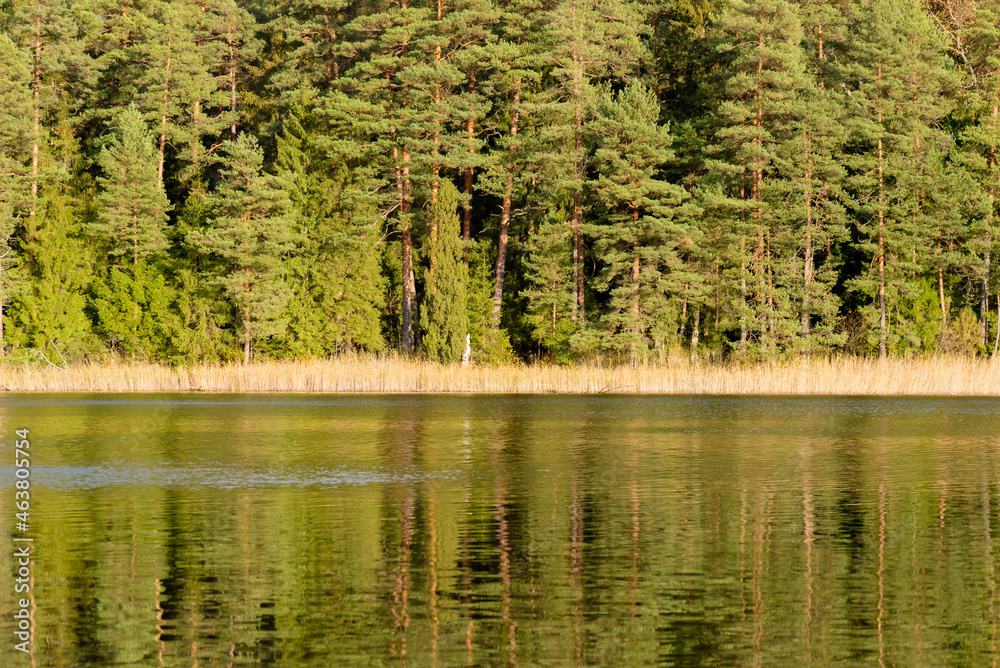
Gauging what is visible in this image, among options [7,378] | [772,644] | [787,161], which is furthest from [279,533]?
[787,161]

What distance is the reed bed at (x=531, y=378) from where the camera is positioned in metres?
38.9

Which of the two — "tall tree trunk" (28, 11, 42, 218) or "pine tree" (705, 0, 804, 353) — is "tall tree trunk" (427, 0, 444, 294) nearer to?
"pine tree" (705, 0, 804, 353)

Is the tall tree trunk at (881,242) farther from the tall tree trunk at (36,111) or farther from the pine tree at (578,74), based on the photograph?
the tall tree trunk at (36,111)

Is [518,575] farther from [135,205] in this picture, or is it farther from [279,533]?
[135,205]

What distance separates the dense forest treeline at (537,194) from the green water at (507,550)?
24.9 metres

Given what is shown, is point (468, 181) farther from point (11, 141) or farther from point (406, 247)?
point (11, 141)

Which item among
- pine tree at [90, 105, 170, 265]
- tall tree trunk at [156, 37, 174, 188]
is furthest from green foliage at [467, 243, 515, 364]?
tall tree trunk at [156, 37, 174, 188]

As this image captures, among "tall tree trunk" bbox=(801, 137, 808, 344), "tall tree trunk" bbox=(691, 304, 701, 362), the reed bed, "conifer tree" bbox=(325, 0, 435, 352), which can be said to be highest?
"conifer tree" bbox=(325, 0, 435, 352)

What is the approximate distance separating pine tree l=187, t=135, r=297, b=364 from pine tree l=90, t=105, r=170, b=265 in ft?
10.9

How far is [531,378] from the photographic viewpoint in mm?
41750

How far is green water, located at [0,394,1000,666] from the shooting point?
7836mm

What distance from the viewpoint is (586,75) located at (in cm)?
5144

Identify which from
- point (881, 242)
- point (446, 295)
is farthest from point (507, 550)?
point (881, 242)

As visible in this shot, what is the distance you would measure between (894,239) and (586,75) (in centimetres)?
1483
